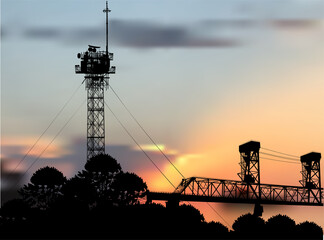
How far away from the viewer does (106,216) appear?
4688 inches

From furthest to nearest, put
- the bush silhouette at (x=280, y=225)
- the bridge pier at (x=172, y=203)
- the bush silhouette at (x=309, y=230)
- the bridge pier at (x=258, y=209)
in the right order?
the bridge pier at (x=258, y=209), the bridge pier at (x=172, y=203), the bush silhouette at (x=309, y=230), the bush silhouette at (x=280, y=225)

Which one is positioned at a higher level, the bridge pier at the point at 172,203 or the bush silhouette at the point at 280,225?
the bridge pier at the point at 172,203

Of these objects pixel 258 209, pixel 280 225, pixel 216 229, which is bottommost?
pixel 216 229

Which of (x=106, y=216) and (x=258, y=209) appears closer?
(x=106, y=216)

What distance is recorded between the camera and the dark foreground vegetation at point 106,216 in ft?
383

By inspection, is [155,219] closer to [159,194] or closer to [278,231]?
[159,194]

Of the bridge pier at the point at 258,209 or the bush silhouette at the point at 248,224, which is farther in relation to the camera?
the bridge pier at the point at 258,209

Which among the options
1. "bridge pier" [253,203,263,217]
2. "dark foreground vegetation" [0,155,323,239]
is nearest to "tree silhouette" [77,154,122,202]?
"dark foreground vegetation" [0,155,323,239]

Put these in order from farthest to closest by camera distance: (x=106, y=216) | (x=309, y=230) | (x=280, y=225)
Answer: (x=309, y=230) < (x=280, y=225) < (x=106, y=216)

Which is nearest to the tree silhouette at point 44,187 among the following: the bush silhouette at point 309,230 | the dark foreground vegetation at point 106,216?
the dark foreground vegetation at point 106,216

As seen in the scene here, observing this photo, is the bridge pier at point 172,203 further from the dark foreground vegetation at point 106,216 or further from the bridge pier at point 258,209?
the bridge pier at point 258,209

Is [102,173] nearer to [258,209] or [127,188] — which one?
[127,188]

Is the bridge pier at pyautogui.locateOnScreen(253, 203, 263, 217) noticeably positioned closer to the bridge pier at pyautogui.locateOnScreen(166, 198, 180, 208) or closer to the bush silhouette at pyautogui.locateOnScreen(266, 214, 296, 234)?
the bush silhouette at pyautogui.locateOnScreen(266, 214, 296, 234)

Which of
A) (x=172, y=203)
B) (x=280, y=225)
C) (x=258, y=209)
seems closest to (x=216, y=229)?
(x=172, y=203)
